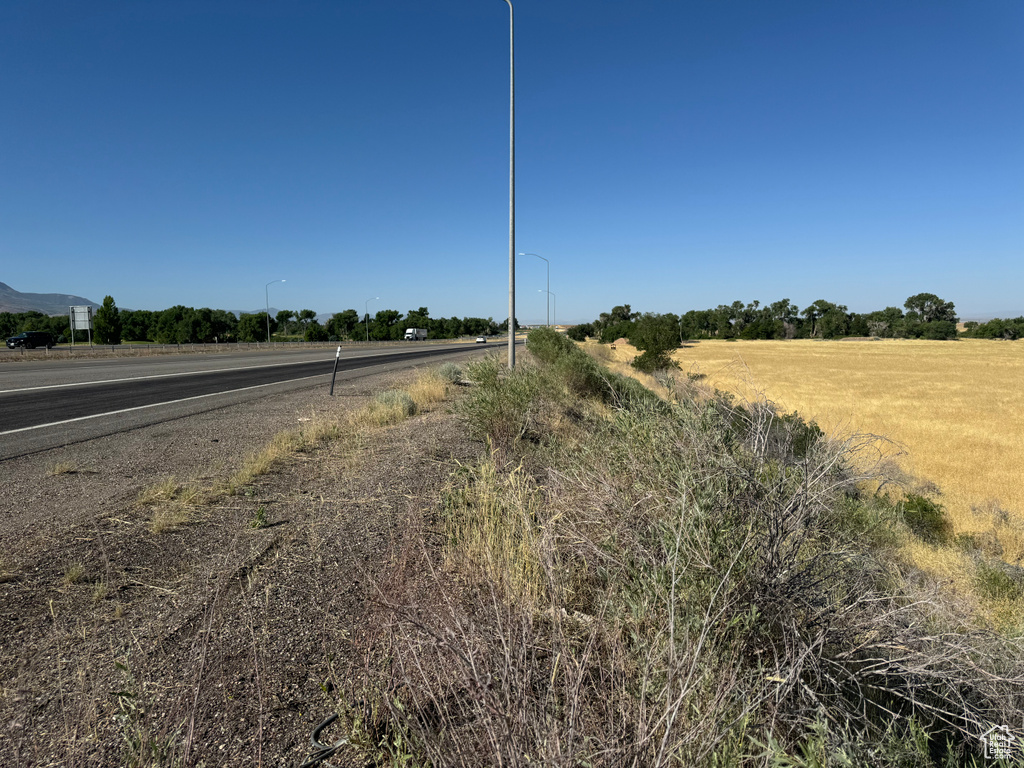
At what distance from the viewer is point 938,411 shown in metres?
30.2

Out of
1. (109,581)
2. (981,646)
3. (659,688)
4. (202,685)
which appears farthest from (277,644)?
(981,646)

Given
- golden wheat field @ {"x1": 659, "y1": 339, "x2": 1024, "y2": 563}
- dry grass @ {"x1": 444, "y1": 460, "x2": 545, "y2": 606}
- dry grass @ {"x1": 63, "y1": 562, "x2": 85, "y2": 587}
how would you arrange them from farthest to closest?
1. golden wheat field @ {"x1": 659, "y1": 339, "x2": 1024, "y2": 563}
2. dry grass @ {"x1": 63, "y1": 562, "x2": 85, "y2": 587}
3. dry grass @ {"x1": 444, "y1": 460, "x2": 545, "y2": 606}

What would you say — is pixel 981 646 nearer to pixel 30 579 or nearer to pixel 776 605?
pixel 776 605

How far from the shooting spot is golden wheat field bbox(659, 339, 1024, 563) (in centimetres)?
1249

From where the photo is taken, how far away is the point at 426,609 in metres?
2.88

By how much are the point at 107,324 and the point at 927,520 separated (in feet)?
303

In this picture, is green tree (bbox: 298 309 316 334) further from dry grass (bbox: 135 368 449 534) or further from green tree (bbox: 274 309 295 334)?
dry grass (bbox: 135 368 449 534)

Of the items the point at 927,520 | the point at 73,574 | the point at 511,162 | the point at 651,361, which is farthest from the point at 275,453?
the point at 651,361

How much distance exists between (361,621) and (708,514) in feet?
7.04

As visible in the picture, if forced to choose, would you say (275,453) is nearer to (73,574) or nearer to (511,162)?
(73,574)

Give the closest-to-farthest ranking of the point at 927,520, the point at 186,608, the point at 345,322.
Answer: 1. the point at 186,608
2. the point at 927,520
3. the point at 345,322

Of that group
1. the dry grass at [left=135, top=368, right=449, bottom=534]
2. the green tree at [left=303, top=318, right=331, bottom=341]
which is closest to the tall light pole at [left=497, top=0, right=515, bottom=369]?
the dry grass at [left=135, top=368, right=449, bottom=534]

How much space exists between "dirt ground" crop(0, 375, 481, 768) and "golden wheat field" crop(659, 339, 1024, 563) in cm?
323

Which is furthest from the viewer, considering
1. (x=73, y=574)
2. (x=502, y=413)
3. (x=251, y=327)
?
(x=251, y=327)
